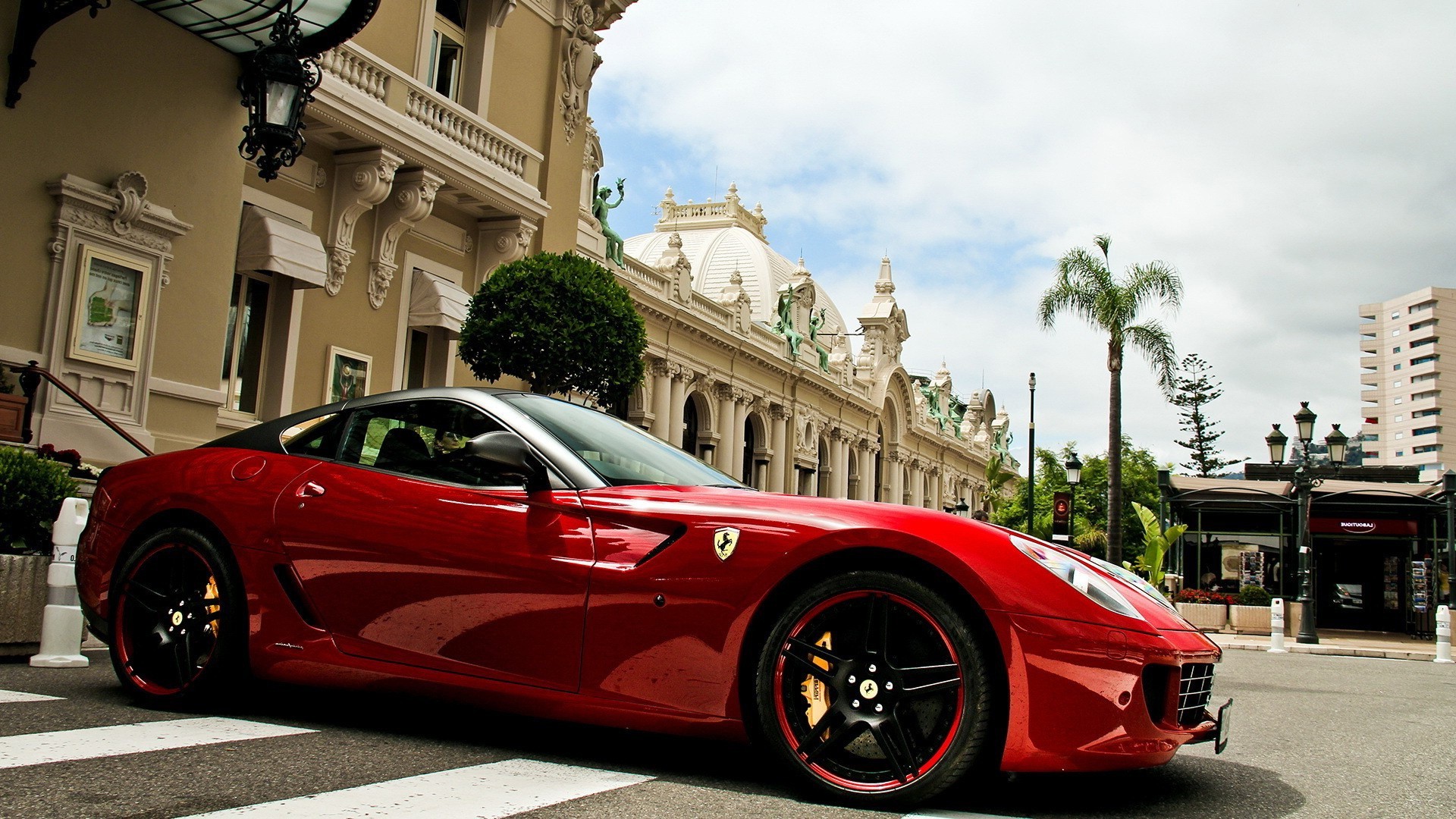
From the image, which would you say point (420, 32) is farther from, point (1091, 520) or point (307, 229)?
point (1091, 520)

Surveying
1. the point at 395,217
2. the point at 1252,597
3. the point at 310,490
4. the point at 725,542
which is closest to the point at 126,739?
the point at 310,490

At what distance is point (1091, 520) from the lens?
64.6m

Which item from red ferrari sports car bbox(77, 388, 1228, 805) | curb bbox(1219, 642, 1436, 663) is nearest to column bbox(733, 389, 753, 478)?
curb bbox(1219, 642, 1436, 663)

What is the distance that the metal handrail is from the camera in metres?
8.98

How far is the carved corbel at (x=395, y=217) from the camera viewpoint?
51.3 ft

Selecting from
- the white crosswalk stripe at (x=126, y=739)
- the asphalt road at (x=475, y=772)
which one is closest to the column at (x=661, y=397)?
the asphalt road at (x=475, y=772)

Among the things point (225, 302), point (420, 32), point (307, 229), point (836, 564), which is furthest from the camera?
point (420, 32)

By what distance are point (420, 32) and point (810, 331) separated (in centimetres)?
3321

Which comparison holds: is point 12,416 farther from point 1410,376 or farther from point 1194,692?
point 1410,376

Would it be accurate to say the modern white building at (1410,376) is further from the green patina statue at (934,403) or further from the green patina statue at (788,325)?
the green patina statue at (788,325)

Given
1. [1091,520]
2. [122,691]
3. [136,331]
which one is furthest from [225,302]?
[1091,520]

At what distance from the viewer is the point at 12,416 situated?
344 inches

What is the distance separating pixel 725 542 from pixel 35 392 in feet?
26.8

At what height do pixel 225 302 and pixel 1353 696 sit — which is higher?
pixel 225 302
